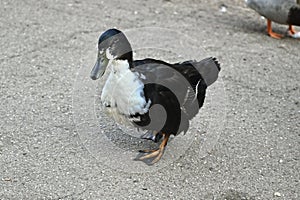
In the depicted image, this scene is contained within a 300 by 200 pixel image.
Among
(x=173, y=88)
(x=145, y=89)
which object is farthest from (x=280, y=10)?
(x=145, y=89)

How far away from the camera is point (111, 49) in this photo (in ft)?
11.0

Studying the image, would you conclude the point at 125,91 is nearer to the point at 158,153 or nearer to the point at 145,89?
the point at 145,89

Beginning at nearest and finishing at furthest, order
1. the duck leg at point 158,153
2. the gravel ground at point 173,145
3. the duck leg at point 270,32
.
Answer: the gravel ground at point 173,145 → the duck leg at point 158,153 → the duck leg at point 270,32

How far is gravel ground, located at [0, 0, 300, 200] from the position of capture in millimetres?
3461

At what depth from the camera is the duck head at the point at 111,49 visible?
334 cm

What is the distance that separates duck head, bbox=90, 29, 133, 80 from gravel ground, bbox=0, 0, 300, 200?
2.27 ft

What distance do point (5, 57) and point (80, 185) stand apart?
79.4 inches

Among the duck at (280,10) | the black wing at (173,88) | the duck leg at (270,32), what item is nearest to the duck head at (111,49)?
the black wing at (173,88)

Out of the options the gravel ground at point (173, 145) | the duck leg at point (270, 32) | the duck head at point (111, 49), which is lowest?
the duck leg at point (270, 32)

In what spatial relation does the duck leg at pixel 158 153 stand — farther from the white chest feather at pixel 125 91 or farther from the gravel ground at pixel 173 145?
the white chest feather at pixel 125 91

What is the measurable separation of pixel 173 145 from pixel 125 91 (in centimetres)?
74

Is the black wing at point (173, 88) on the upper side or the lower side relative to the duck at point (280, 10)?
upper

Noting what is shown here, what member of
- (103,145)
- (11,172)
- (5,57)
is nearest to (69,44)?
(5,57)

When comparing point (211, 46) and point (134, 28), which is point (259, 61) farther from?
point (134, 28)
